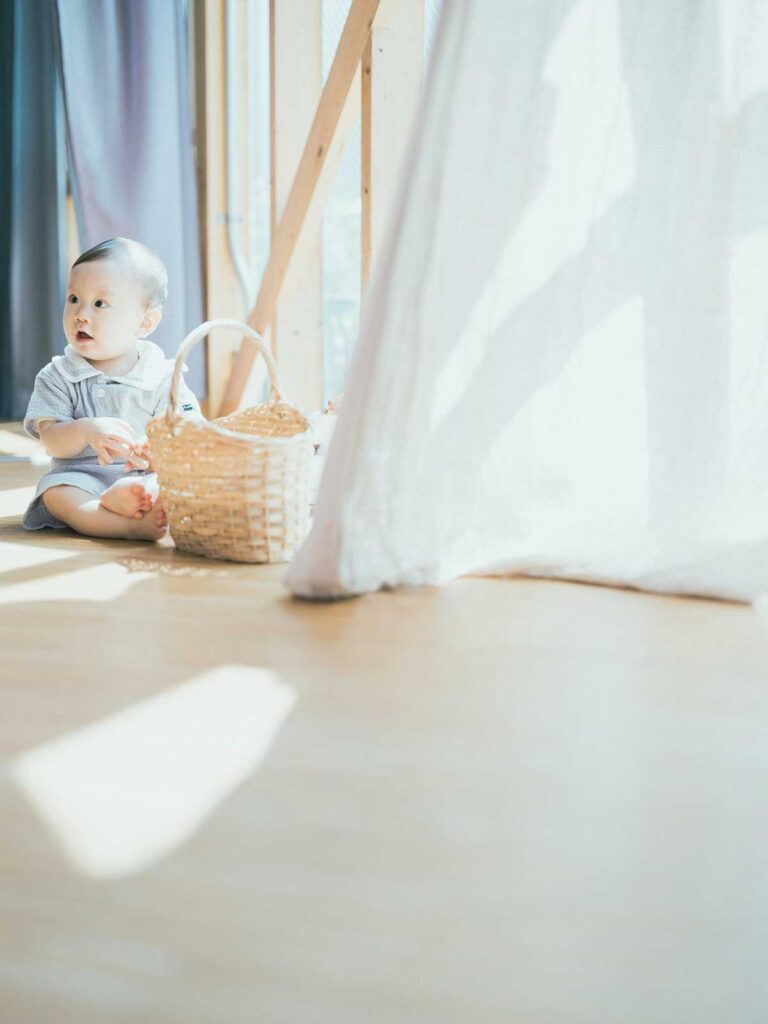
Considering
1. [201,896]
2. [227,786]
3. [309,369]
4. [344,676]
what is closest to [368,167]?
[309,369]

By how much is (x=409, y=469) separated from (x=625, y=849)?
0.64 meters

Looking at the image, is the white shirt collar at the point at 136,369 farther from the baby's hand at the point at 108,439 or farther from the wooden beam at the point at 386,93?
the wooden beam at the point at 386,93

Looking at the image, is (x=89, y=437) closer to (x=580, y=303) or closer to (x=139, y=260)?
(x=139, y=260)

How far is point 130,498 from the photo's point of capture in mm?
1556

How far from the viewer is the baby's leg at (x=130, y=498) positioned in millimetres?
A: 1551

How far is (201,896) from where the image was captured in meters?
0.61

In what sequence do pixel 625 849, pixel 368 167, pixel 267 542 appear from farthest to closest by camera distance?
1. pixel 368 167
2. pixel 267 542
3. pixel 625 849

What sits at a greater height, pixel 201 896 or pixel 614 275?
pixel 614 275

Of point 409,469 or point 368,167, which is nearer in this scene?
point 409,469

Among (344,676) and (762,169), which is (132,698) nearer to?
(344,676)

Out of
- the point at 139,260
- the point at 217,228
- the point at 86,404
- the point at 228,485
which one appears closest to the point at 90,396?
the point at 86,404

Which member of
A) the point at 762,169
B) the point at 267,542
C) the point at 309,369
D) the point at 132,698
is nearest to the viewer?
the point at 132,698

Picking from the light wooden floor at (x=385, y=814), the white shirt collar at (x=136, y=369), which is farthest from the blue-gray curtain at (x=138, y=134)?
the light wooden floor at (x=385, y=814)

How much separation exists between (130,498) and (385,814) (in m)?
0.95
